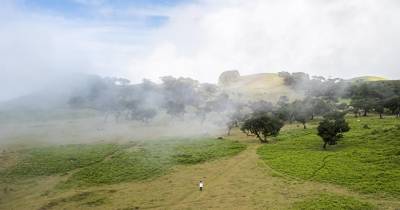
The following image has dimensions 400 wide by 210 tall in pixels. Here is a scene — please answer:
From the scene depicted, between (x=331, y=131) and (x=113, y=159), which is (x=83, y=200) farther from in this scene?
(x=331, y=131)

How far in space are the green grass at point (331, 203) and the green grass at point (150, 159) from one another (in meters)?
24.5

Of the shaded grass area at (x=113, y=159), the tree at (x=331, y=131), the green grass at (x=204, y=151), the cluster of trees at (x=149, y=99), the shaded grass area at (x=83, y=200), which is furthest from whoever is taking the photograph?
the cluster of trees at (x=149, y=99)

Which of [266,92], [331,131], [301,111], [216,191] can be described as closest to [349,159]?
[331,131]

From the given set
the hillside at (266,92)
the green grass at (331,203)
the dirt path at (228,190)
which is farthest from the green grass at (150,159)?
the hillside at (266,92)

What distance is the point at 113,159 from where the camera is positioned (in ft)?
220

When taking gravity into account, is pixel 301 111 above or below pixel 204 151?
above

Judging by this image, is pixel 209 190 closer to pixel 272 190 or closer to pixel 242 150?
pixel 272 190

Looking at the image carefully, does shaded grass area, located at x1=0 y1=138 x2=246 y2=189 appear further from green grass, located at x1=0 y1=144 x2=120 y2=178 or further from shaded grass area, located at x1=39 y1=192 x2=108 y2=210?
shaded grass area, located at x1=39 y1=192 x2=108 y2=210

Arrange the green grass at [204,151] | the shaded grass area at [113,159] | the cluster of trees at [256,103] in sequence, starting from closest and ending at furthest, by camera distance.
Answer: the shaded grass area at [113,159] → the green grass at [204,151] → the cluster of trees at [256,103]

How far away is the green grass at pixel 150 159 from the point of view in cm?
5572

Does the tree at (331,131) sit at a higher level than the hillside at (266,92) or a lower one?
lower

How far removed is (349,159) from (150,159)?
106ft

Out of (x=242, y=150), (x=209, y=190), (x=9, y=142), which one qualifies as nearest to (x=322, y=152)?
(x=242, y=150)

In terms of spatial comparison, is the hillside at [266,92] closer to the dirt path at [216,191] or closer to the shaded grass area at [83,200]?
the dirt path at [216,191]
